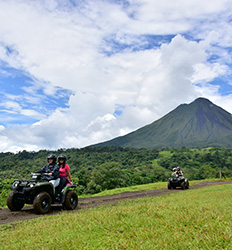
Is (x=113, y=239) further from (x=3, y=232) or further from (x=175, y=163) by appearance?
(x=175, y=163)

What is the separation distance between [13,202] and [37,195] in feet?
5.56

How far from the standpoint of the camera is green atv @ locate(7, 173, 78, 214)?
31.1ft

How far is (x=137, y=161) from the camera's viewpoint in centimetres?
13575

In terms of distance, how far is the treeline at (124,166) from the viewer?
41.8m

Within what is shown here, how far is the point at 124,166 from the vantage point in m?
120

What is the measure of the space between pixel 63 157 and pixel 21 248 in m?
6.78

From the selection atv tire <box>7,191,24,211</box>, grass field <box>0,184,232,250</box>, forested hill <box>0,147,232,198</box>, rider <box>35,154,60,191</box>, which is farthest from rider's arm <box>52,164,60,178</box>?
grass field <box>0,184,232,250</box>

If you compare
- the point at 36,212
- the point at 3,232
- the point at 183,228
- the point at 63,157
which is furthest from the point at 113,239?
the point at 63,157

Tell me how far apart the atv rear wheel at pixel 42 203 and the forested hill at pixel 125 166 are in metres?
1.27

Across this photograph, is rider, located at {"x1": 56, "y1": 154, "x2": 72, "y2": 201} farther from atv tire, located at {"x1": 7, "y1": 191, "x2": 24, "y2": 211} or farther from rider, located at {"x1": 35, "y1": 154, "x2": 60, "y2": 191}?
atv tire, located at {"x1": 7, "y1": 191, "x2": 24, "y2": 211}

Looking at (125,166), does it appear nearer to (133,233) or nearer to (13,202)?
(13,202)

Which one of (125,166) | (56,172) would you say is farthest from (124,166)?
(56,172)

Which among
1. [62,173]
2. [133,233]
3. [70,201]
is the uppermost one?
[62,173]

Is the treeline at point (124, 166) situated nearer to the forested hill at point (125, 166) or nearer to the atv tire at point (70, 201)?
the forested hill at point (125, 166)
